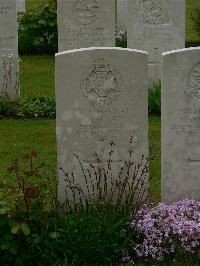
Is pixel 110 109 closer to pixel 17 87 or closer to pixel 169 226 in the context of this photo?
pixel 169 226

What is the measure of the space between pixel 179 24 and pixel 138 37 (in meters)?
0.72

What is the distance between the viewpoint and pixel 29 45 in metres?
18.1

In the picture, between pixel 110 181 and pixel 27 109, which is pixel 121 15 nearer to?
pixel 27 109

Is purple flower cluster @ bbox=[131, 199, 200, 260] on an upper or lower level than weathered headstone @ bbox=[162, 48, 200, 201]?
lower

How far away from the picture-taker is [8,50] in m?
12.1

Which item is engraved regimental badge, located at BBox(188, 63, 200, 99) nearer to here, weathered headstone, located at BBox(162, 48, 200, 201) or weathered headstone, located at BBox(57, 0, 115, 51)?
weathered headstone, located at BBox(162, 48, 200, 201)

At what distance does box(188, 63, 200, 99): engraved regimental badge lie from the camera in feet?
22.3

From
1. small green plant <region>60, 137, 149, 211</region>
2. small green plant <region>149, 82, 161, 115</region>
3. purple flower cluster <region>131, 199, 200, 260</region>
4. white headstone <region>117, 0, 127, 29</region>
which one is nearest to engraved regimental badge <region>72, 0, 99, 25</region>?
small green plant <region>149, 82, 161, 115</region>

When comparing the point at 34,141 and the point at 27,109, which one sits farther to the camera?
the point at 27,109

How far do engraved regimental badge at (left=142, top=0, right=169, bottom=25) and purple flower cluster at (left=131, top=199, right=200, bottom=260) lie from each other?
23.3 feet

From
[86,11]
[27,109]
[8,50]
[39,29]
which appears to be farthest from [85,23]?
[39,29]

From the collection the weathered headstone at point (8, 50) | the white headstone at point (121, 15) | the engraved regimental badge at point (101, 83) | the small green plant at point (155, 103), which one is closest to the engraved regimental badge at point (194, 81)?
the engraved regimental badge at point (101, 83)

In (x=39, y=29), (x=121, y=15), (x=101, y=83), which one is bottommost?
(x=101, y=83)

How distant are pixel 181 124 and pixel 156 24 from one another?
6.50 meters
